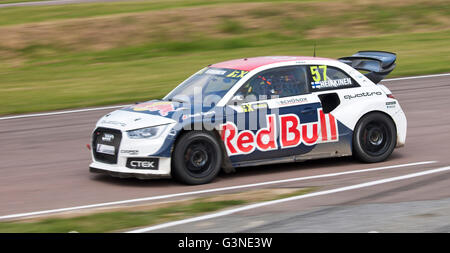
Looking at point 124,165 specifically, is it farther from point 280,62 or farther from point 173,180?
point 280,62

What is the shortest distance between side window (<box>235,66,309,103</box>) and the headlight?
1.19m

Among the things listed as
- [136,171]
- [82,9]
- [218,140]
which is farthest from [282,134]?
[82,9]

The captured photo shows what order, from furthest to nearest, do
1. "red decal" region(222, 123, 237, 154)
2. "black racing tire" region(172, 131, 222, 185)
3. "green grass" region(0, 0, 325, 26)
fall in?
"green grass" region(0, 0, 325, 26) → "red decal" region(222, 123, 237, 154) → "black racing tire" region(172, 131, 222, 185)

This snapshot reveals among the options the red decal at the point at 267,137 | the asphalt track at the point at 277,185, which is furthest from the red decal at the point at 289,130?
the asphalt track at the point at 277,185

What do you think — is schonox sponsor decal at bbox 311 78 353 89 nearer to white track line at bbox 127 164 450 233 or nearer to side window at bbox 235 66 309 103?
side window at bbox 235 66 309 103

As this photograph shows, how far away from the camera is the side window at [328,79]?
1026cm

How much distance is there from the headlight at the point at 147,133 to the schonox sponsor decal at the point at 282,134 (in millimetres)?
821

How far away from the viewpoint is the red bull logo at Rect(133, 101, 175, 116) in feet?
31.9

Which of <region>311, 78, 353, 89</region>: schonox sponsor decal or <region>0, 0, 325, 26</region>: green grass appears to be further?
<region>0, 0, 325, 26</region>: green grass

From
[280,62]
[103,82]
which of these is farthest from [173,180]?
[103,82]

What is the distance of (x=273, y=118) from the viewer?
9836 mm

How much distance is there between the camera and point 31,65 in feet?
74.5

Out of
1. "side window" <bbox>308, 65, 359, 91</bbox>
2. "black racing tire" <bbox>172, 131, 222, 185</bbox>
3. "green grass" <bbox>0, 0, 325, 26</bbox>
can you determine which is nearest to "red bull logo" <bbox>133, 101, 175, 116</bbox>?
"black racing tire" <bbox>172, 131, 222, 185</bbox>

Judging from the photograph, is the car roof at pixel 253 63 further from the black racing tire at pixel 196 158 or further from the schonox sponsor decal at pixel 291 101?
the black racing tire at pixel 196 158
